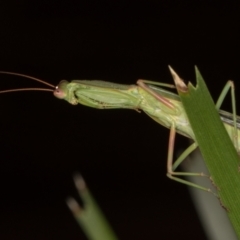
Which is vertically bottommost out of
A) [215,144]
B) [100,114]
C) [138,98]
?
[215,144]

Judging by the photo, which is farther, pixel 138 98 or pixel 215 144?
pixel 138 98

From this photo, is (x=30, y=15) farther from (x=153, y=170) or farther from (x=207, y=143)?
(x=207, y=143)

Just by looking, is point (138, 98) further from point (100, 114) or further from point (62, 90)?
point (100, 114)

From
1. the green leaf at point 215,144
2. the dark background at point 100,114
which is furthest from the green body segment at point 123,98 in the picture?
the dark background at point 100,114

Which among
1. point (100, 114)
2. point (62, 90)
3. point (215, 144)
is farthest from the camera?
point (100, 114)

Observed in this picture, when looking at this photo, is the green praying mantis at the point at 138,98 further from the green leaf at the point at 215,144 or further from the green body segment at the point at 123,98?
the green leaf at the point at 215,144

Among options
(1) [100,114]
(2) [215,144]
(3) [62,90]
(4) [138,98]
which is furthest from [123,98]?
(1) [100,114]

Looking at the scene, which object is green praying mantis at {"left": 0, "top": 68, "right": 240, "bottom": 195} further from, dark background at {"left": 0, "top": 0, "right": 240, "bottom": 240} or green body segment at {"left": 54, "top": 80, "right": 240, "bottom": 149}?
dark background at {"left": 0, "top": 0, "right": 240, "bottom": 240}

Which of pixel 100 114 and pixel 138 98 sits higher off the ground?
pixel 100 114
